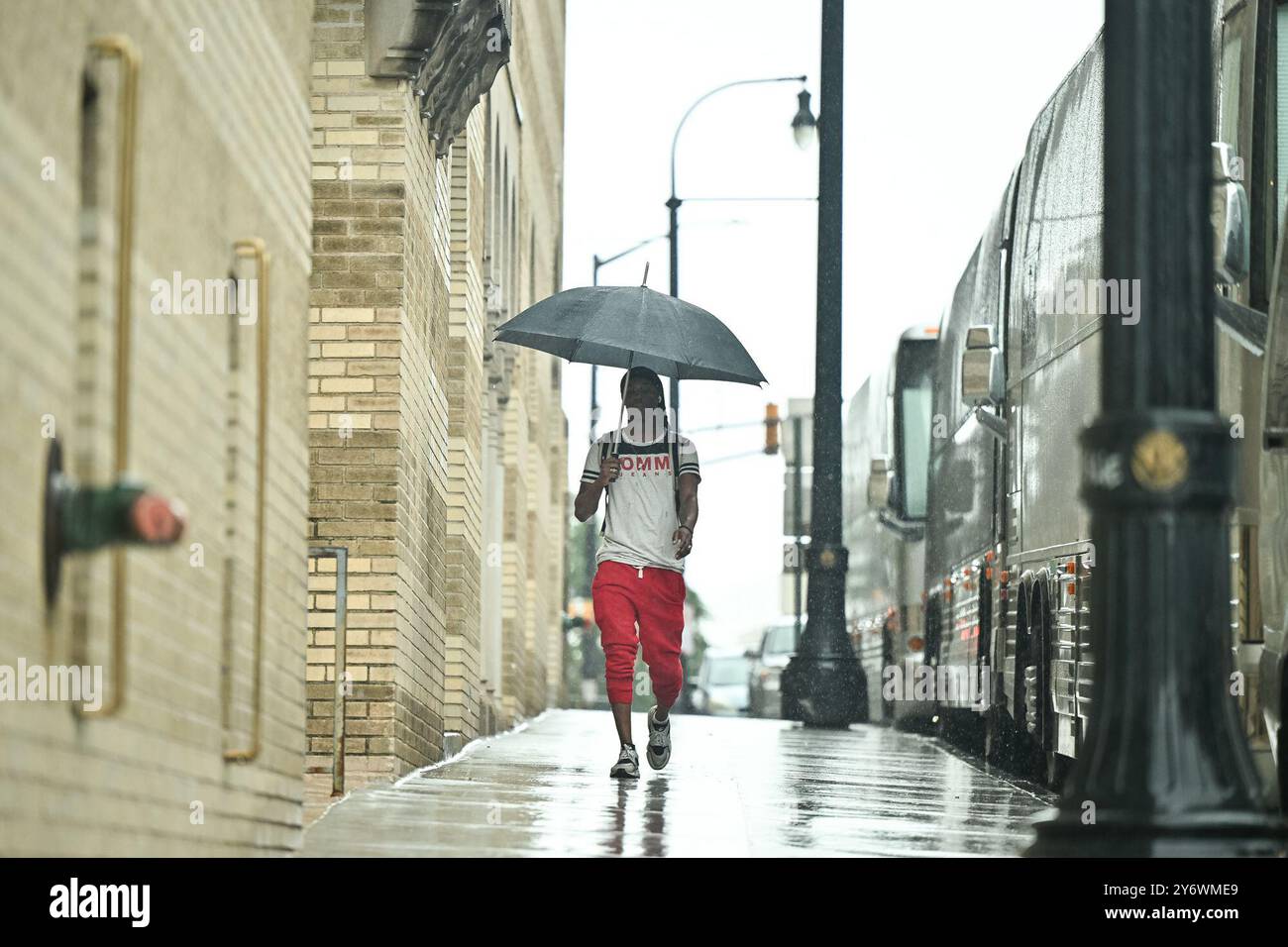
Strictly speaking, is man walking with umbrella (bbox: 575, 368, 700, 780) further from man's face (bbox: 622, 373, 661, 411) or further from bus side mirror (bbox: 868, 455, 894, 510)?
bus side mirror (bbox: 868, 455, 894, 510)

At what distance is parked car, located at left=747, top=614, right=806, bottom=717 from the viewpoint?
3725 centimetres

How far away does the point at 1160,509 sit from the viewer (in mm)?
6184

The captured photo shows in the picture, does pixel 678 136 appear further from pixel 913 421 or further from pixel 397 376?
pixel 397 376

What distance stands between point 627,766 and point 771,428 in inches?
980

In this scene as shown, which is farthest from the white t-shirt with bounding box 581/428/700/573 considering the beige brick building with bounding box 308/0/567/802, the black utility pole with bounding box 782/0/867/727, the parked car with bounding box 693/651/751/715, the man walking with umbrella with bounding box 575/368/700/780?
the parked car with bounding box 693/651/751/715

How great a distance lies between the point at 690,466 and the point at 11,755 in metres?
6.76

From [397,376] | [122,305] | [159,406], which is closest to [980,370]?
[397,376]

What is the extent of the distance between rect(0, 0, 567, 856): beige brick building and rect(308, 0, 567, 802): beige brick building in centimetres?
2

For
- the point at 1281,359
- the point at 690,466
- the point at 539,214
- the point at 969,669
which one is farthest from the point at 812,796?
the point at 539,214

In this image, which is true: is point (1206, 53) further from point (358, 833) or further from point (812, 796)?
point (812, 796)

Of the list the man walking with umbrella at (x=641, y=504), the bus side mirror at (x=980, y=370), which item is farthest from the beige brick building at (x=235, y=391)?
→ the bus side mirror at (x=980, y=370)

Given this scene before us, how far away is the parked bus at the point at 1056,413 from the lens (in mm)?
8867

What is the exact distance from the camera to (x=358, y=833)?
8.53 m

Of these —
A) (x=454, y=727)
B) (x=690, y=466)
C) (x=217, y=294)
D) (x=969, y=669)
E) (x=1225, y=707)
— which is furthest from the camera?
(x=969, y=669)
